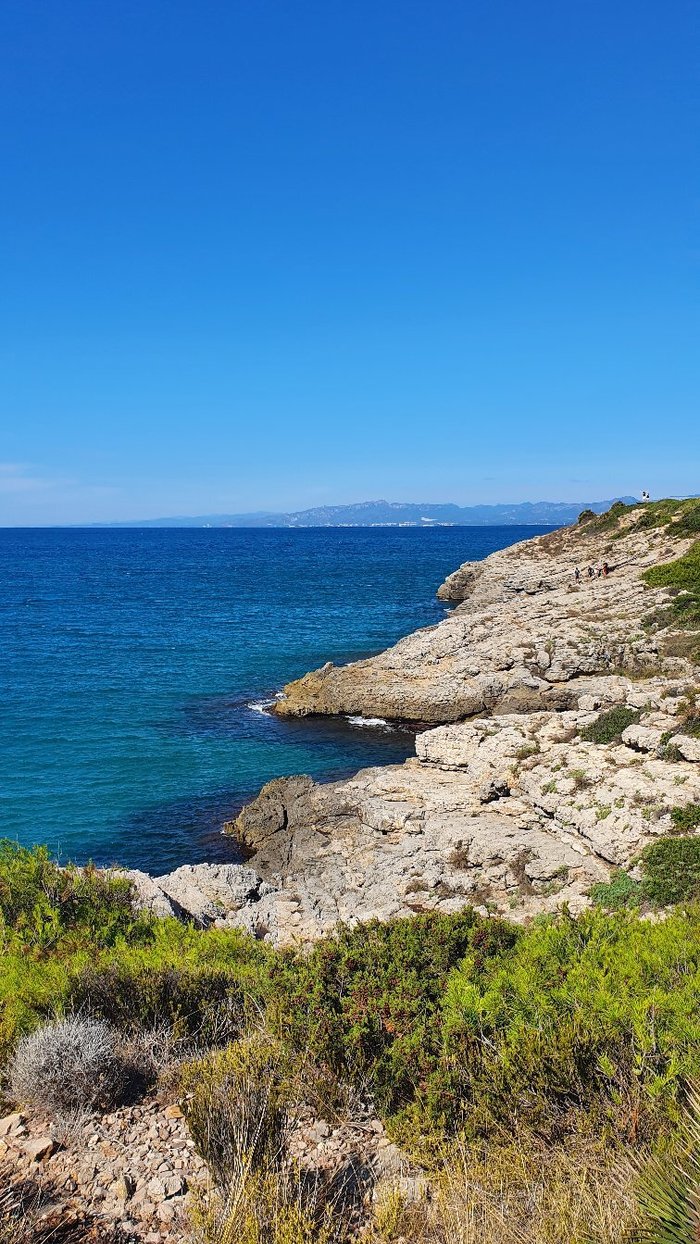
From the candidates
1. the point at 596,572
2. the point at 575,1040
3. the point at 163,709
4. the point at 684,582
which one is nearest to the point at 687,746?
the point at 575,1040

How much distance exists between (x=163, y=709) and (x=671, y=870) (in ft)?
83.2

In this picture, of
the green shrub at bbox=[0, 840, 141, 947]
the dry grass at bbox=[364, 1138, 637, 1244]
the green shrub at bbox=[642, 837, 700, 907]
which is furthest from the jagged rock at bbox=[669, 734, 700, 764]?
the dry grass at bbox=[364, 1138, 637, 1244]

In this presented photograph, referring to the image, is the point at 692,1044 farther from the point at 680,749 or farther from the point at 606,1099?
the point at 680,749

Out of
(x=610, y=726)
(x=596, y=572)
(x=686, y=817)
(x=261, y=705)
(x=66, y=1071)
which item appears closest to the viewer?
(x=66, y=1071)

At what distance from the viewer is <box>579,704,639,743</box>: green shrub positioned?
1864 cm

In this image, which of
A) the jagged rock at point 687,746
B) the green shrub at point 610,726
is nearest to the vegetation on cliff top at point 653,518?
the green shrub at point 610,726

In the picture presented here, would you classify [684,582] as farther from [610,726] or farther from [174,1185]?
[174,1185]

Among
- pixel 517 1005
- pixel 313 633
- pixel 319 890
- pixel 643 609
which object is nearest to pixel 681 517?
pixel 643 609

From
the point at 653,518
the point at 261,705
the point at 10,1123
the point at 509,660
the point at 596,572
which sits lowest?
the point at 261,705

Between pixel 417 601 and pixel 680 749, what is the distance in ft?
175

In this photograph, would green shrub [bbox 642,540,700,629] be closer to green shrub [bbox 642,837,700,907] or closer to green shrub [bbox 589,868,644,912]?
green shrub [bbox 642,837,700,907]

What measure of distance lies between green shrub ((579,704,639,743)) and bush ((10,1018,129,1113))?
14792 mm

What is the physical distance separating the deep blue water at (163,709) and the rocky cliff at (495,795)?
293cm

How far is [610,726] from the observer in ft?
62.1
